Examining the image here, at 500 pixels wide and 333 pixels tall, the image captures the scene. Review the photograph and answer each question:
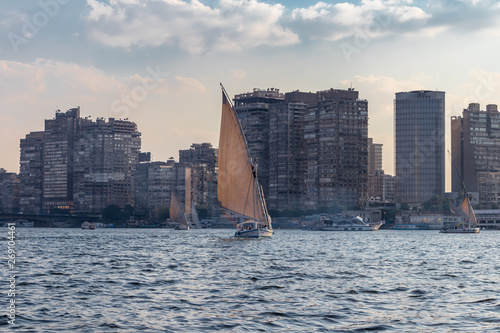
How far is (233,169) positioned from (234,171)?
40 centimetres

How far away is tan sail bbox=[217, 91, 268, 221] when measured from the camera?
375 ft

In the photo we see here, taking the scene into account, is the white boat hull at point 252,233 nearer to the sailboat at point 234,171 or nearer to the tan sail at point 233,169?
the sailboat at point 234,171

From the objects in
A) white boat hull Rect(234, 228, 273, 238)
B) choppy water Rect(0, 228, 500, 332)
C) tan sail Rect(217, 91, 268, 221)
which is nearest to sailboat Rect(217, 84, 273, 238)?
tan sail Rect(217, 91, 268, 221)

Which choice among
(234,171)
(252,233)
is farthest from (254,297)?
(252,233)

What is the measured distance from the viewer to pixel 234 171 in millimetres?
117688

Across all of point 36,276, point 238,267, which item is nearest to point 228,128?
point 238,267

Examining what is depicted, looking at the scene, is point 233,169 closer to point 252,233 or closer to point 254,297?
point 252,233

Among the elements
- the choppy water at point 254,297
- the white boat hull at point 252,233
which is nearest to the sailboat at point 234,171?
the white boat hull at point 252,233

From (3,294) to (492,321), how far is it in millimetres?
27429

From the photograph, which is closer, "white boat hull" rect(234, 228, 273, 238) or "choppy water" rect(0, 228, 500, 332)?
"choppy water" rect(0, 228, 500, 332)

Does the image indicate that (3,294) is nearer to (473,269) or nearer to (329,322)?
(329,322)

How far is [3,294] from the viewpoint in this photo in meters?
48.3

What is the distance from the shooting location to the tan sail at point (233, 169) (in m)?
114

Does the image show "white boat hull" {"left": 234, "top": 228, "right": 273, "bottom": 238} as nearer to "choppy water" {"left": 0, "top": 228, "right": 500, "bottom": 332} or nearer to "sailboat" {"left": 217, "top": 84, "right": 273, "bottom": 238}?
"sailboat" {"left": 217, "top": 84, "right": 273, "bottom": 238}
